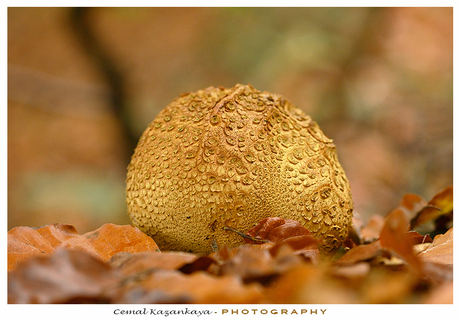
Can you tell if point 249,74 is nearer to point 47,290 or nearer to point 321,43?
point 321,43

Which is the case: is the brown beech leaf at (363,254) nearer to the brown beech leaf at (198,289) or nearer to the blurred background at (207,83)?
the brown beech leaf at (198,289)

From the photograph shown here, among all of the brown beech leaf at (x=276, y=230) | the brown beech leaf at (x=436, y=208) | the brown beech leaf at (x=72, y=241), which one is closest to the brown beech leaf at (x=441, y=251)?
the brown beech leaf at (x=276, y=230)

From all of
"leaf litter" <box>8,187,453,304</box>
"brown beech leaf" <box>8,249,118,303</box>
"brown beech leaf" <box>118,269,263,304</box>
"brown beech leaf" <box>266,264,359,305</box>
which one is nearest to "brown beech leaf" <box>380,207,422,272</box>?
"leaf litter" <box>8,187,453,304</box>

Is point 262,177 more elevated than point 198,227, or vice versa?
point 262,177

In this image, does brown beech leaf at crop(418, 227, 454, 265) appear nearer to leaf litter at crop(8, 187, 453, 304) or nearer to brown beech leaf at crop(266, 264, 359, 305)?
leaf litter at crop(8, 187, 453, 304)

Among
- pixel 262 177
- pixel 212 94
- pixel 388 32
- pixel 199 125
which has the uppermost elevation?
pixel 388 32

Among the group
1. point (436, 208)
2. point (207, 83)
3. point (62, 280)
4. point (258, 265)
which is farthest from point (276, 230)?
point (207, 83)
